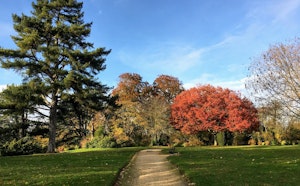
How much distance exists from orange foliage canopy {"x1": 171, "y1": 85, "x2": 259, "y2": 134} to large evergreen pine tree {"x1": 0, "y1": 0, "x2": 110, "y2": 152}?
13205mm

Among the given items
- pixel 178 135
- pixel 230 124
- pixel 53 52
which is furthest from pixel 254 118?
pixel 53 52

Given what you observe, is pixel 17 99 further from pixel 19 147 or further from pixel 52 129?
pixel 19 147

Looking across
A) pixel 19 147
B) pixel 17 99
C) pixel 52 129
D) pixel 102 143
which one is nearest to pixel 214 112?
pixel 102 143

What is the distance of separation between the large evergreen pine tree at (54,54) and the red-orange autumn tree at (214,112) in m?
13.2

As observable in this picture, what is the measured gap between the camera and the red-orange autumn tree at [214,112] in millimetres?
33906

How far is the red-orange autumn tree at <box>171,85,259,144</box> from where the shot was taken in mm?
33906

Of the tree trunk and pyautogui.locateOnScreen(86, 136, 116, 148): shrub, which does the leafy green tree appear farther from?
pyautogui.locateOnScreen(86, 136, 116, 148): shrub

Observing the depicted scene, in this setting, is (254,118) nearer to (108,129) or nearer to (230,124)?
(230,124)

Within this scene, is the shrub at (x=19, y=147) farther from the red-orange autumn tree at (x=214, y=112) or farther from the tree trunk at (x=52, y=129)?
the red-orange autumn tree at (x=214, y=112)

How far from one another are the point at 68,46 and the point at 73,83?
184 inches

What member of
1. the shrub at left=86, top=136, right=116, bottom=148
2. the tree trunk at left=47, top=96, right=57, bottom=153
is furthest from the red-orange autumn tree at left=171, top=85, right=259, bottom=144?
the tree trunk at left=47, top=96, right=57, bottom=153

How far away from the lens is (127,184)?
9461 mm

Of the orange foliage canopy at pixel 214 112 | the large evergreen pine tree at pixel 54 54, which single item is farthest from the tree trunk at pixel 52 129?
the orange foliage canopy at pixel 214 112

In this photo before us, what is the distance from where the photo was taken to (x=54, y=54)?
24.3 meters
